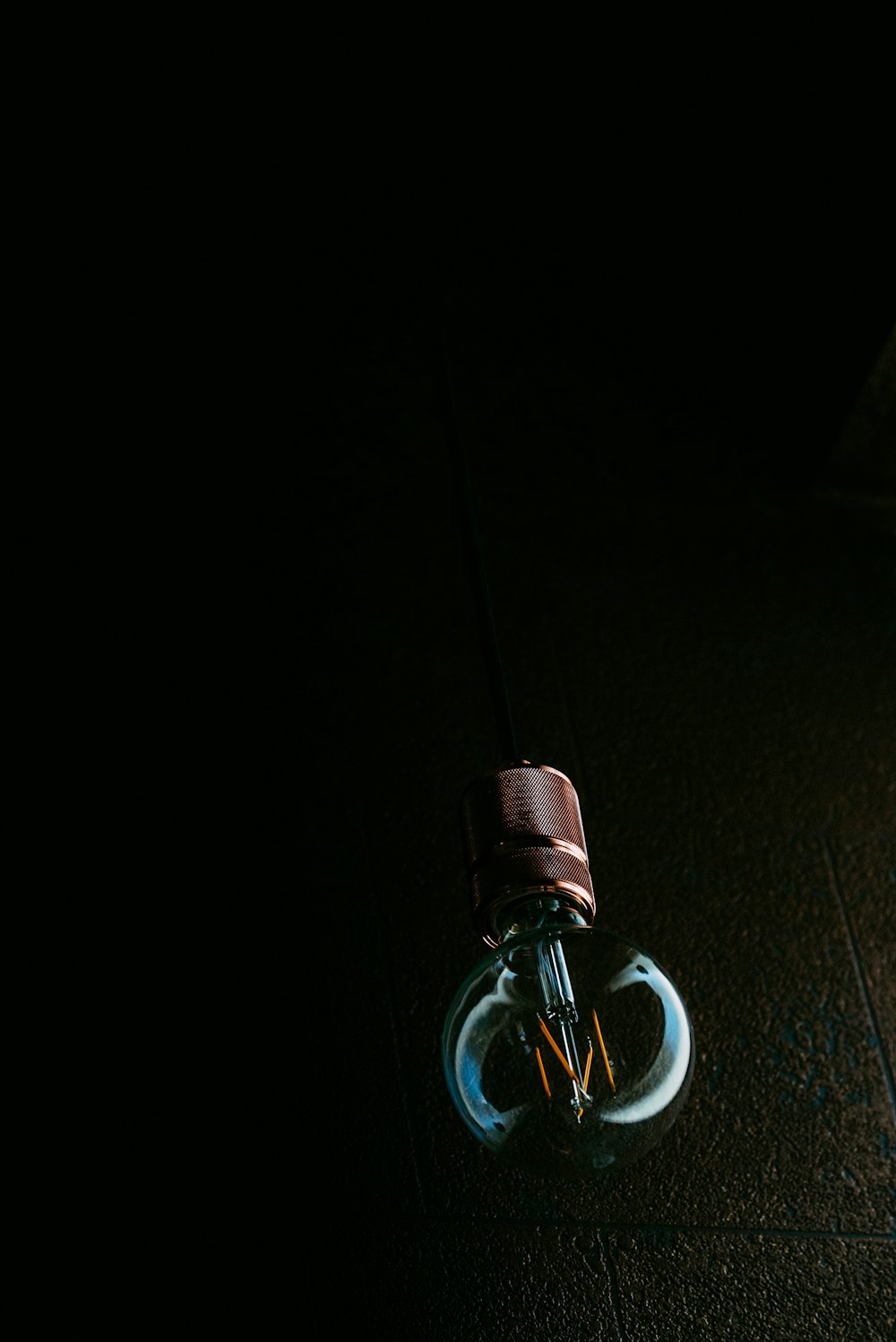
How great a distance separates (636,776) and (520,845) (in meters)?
0.48

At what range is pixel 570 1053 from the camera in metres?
0.70

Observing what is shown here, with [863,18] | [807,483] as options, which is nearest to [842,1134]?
[807,483]

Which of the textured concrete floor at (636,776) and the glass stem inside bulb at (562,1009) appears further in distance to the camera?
the textured concrete floor at (636,776)

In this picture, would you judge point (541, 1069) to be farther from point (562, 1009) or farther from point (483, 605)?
point (483, 605)

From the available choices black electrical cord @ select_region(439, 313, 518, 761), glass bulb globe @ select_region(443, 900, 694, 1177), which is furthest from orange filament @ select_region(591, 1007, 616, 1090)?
black electrical cord @ select_region(439, 313, 518, 761)

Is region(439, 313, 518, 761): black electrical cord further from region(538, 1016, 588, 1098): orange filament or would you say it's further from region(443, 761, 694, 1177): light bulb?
region(538, 1016, 588, 1098): orange filament

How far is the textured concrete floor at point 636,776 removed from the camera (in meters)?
0.95

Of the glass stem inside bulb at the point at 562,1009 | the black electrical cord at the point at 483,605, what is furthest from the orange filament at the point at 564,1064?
the black electrical cord at the point at 483,605

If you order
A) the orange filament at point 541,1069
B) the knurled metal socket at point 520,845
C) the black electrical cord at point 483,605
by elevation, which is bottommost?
the orange filament at point 541,1069

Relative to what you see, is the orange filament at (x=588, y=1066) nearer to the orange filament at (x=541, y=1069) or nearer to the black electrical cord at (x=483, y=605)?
the orange filament at (x=541, y=1069)

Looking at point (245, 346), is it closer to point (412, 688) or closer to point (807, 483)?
point (412, 688)

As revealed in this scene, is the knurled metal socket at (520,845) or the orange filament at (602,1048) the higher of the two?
the knurled metal socket at (520,845)

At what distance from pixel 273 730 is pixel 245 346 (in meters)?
0.46

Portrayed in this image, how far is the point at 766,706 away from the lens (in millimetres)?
1322
